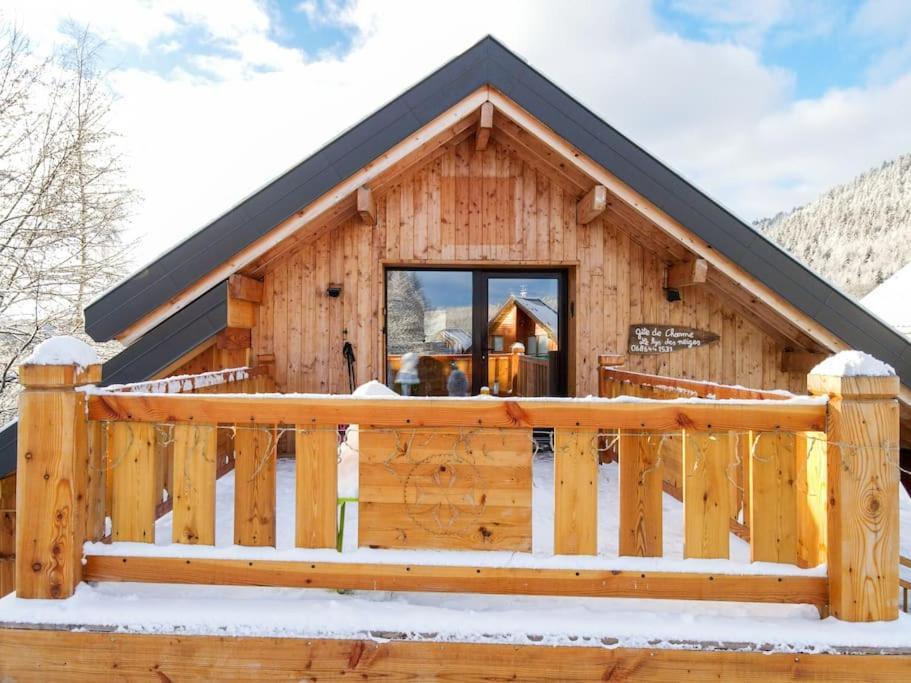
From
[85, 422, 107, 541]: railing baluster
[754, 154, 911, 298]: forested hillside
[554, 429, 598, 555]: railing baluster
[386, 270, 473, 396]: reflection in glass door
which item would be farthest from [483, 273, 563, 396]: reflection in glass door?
[754, 154, 911, 298]: forested hillside

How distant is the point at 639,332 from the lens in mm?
5391

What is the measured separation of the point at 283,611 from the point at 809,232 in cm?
4952

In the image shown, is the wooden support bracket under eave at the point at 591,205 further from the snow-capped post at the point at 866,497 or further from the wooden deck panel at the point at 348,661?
the wooden deck panel at the point at 348,661

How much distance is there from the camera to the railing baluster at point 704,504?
2.00 m

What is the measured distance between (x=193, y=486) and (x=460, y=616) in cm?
121

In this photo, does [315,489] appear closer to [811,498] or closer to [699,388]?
[811,498]

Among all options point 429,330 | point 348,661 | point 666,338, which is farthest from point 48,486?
point 666,338

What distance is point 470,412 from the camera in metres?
2.00

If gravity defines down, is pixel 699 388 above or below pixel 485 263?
below

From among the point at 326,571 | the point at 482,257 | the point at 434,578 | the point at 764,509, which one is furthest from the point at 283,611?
the point at 482,257

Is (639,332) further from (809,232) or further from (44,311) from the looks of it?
(809,232)

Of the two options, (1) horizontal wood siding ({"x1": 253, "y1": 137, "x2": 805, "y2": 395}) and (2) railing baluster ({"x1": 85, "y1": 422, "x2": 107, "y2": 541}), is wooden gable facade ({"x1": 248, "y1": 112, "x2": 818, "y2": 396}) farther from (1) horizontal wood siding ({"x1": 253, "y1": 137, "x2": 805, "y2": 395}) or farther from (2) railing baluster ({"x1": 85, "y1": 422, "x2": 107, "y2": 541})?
(2) railing baluster ({"x1": 85, "y1": 422, "x2": 107, "y2": 541})

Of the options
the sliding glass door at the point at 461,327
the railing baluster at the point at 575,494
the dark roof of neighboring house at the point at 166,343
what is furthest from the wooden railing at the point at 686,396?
the dark roof of neighboring house at the point at 166,343

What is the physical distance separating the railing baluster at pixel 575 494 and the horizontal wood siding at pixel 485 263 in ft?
10.8
